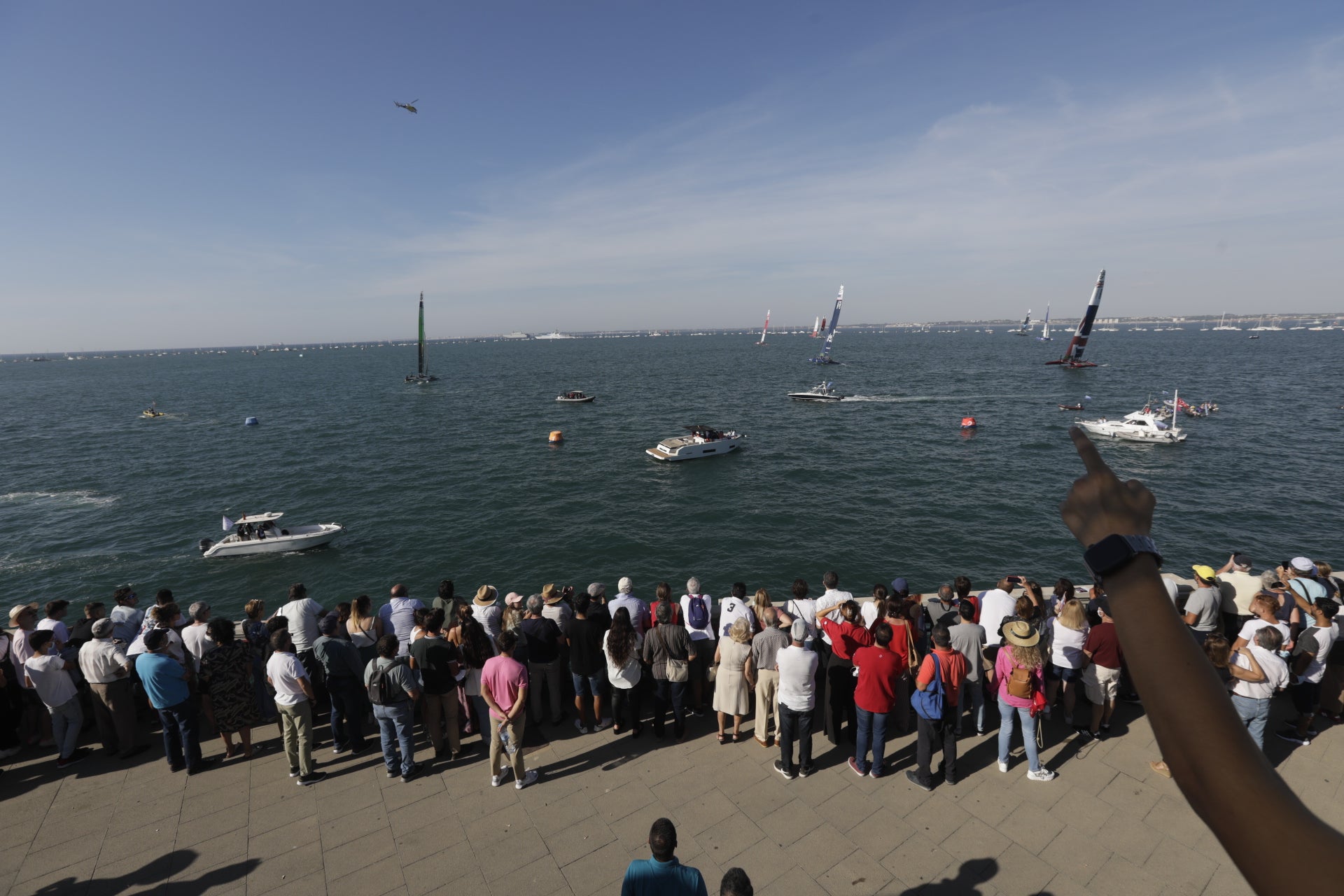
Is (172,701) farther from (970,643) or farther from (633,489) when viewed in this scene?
(633,489)

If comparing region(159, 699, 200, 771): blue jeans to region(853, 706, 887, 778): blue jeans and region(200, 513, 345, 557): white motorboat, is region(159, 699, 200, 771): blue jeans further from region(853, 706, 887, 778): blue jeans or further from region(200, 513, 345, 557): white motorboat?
region(200, 513, 345, 557): white motorboat

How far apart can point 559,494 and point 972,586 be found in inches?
868

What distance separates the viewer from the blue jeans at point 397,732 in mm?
6863

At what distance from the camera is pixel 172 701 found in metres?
6.93

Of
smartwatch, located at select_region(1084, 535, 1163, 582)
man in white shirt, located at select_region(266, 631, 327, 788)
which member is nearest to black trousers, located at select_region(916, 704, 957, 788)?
smartwatch, located at select_region(1084, 535, 1163, 582)

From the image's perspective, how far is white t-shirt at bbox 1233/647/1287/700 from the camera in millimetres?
6480

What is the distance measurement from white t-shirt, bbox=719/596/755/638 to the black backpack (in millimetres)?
4105

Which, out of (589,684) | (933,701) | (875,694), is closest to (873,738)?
(875,694)

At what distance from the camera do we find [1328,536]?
84.3ft

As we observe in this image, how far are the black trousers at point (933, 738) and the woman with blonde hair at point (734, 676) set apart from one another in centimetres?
206

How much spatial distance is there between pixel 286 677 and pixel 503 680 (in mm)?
2604

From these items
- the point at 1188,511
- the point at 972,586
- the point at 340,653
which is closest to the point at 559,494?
the point at 972,586

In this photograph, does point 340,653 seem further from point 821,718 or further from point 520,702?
point 821,718

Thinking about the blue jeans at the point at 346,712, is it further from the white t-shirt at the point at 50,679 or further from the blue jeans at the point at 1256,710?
the blue jeans at the point at 1256,710
